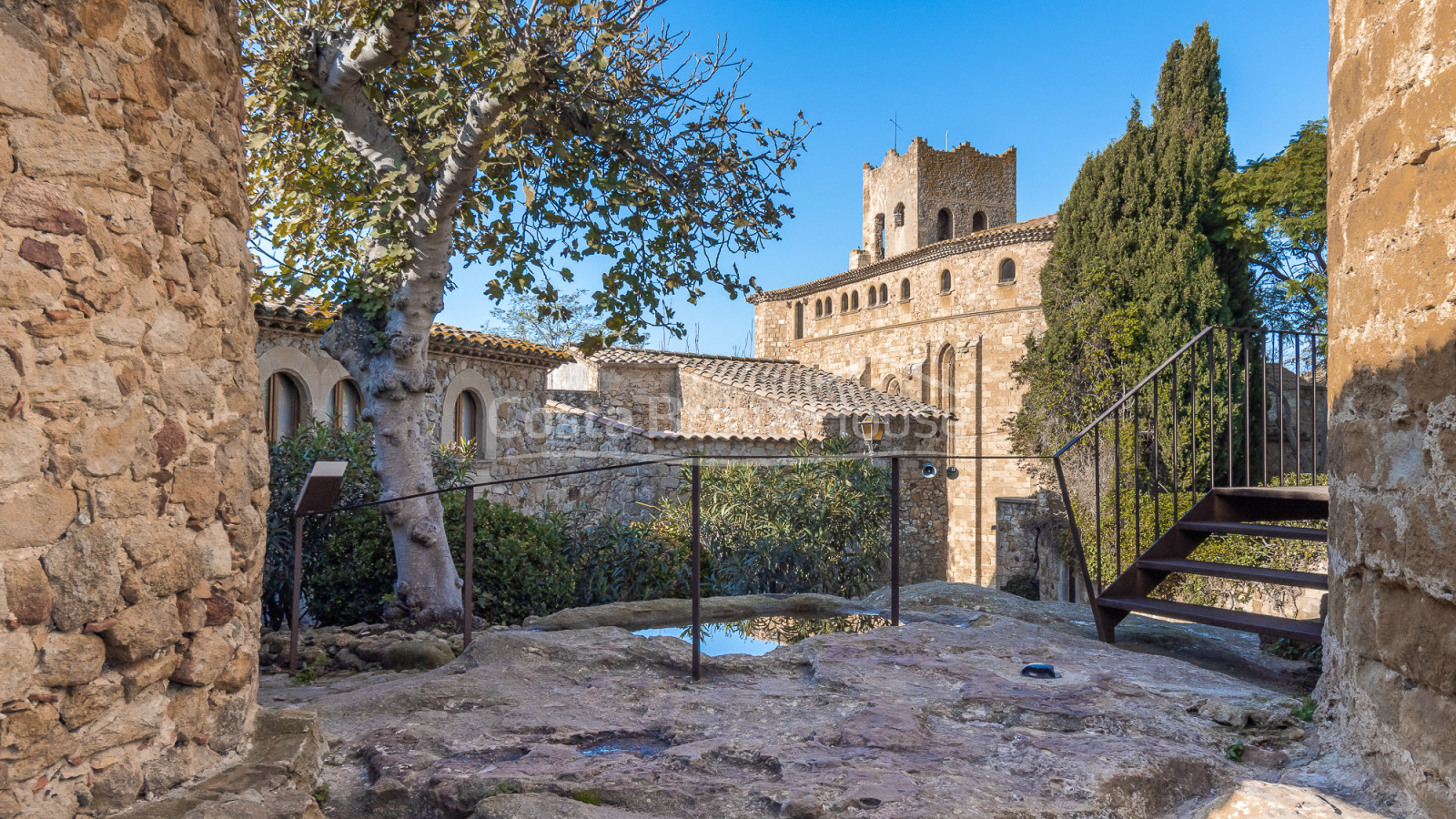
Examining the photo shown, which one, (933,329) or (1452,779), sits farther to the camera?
(933,329)

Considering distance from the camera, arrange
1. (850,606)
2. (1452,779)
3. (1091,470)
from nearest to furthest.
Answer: (1452,779), (850,606), (1091,470)

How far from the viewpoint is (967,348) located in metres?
24.4

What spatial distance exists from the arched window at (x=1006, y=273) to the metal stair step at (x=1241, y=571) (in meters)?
19.7

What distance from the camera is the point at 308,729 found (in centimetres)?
290

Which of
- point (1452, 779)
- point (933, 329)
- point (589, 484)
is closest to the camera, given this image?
point (1452, 779)

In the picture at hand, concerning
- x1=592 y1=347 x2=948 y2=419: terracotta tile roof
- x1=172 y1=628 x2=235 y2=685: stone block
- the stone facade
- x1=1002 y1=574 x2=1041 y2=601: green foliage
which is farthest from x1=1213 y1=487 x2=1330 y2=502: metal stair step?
the stone facade

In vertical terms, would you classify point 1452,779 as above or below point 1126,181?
below

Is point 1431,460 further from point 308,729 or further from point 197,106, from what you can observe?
point 197,106

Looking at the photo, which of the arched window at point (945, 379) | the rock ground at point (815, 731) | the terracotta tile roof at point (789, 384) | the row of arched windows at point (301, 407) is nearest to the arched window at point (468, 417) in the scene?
the row of arched windows at point (301, 407)

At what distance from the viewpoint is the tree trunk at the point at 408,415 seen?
620 cm

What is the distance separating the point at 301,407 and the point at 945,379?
63.0ft

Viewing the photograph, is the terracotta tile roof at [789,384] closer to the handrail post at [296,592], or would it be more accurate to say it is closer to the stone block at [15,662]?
the handrail post at [296,592]

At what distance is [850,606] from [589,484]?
7.34 m

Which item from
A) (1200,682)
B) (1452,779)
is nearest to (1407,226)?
(1452,779)
